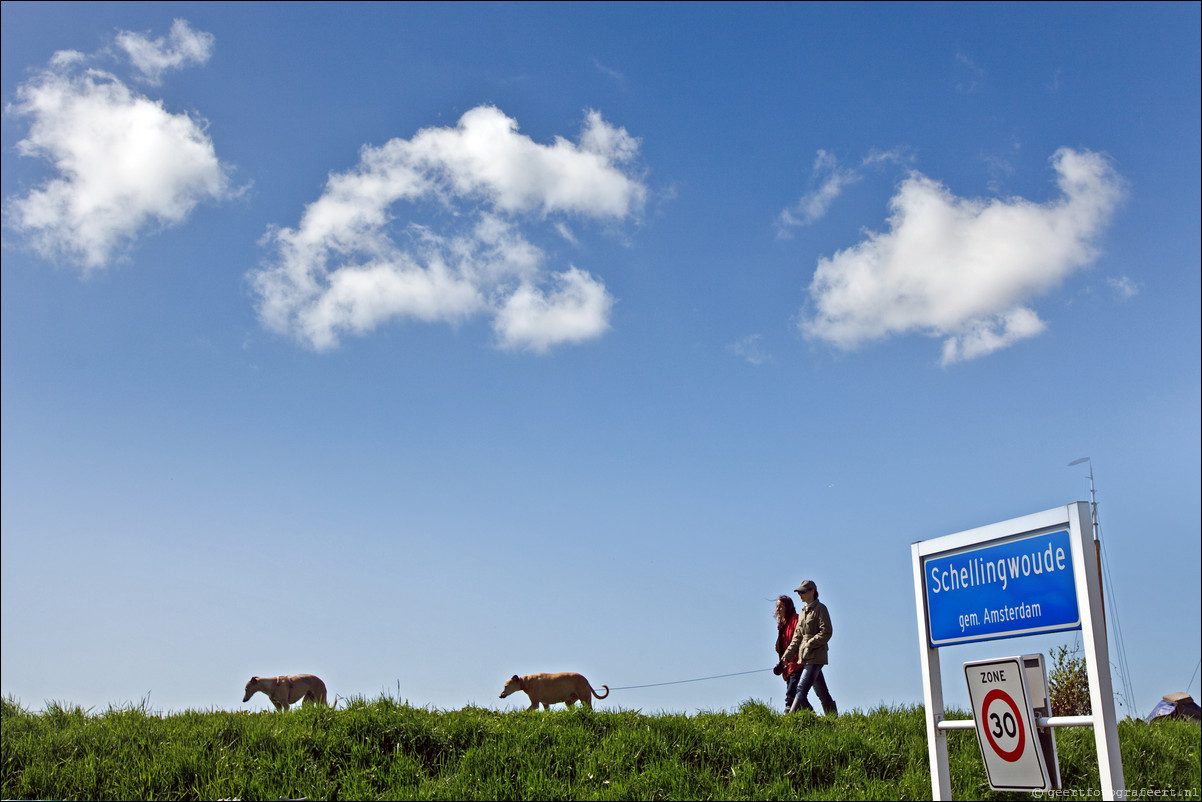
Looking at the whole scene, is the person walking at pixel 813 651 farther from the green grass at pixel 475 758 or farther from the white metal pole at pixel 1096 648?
the white metal pole at pixel 1096 648

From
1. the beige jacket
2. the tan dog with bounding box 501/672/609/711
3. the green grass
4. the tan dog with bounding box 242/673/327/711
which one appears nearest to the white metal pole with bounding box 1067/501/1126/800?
the green grass

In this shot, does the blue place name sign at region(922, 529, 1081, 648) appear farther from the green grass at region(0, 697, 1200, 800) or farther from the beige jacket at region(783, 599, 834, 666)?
the beige jacket at region(783, 599, 834, 666)

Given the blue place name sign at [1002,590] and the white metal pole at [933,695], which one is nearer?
the blue place name sign at [1002,590]

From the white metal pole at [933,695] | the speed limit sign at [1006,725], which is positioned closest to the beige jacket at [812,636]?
the white metal pole at [933,695]

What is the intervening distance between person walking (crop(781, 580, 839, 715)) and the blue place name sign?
4967 mm

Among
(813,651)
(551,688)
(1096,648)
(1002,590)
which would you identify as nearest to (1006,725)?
(1096,648)

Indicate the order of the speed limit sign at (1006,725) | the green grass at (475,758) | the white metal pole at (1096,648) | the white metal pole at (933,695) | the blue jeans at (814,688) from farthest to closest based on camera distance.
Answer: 1. the blue jeans at (814,688)
2. the green grass at (475,758)
3. the white metal pole at (933,695)
4. the speed limit sign at (1006,725)
5. the white metal pole at (1096,648)

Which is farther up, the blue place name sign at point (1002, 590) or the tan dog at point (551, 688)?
the blue place name sign at point (1002, 590)

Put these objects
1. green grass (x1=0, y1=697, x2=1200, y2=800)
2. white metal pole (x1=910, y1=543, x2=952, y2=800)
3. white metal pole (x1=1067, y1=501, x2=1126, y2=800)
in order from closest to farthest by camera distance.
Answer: white metal pole (x1=1067, y1=501, x2=1126, y2=800)
white metal pole (x1=910, y1=543, x2=952, y2=800)
green grass (x1=0, y1=697, x2=1200, y2=800)

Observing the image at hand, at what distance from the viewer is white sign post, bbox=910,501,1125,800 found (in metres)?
6.25

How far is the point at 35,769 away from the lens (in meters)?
8.61

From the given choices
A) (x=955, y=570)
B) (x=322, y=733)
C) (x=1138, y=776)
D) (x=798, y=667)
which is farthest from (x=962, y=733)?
(x=322, y=733)

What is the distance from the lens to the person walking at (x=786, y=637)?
1275 centimetres

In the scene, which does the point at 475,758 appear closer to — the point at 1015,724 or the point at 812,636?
the point at 1015,724
